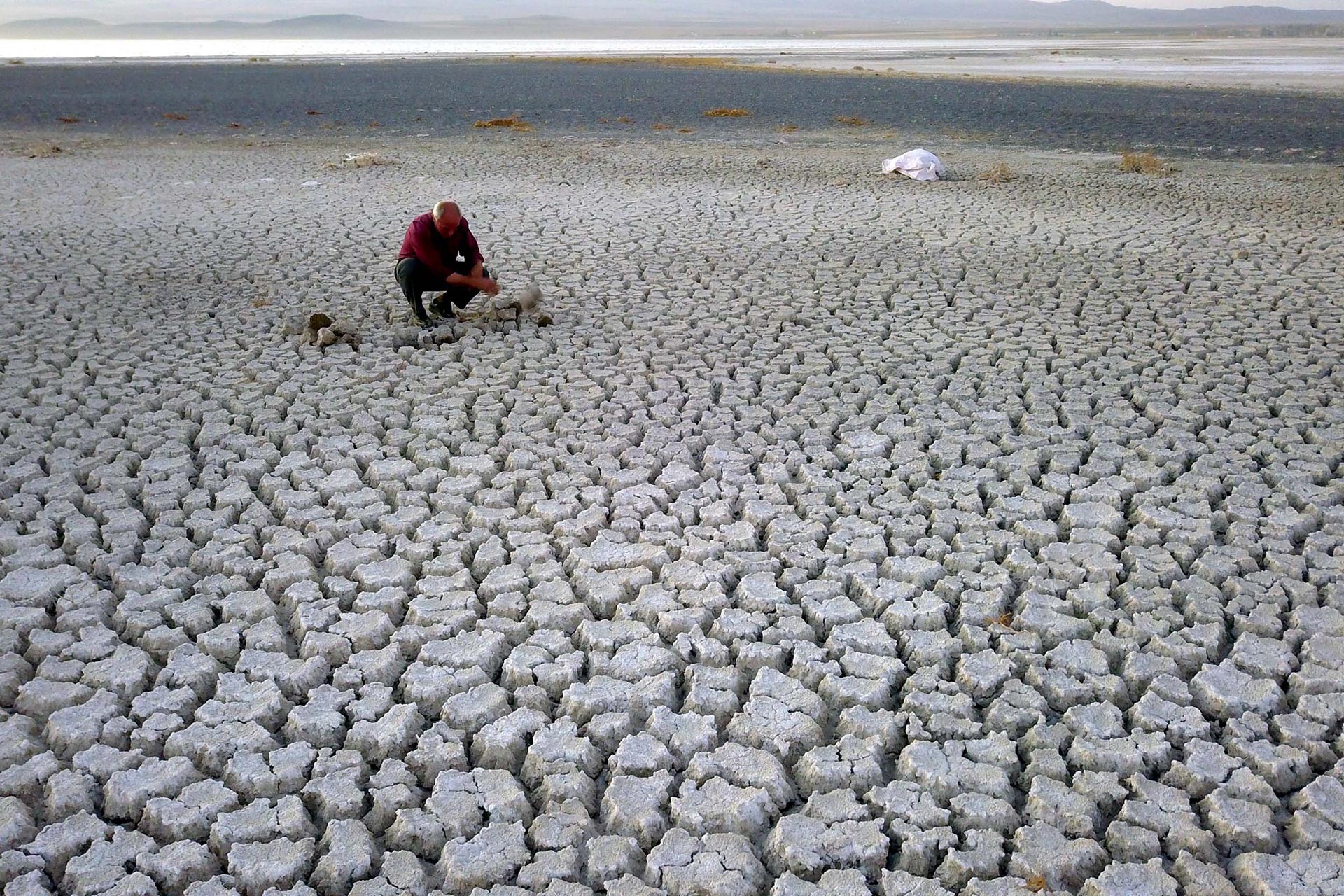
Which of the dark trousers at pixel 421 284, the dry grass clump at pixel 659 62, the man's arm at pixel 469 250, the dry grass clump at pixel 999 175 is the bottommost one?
the dark trousers at pixel 421 284

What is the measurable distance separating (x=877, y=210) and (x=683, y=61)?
122 feet

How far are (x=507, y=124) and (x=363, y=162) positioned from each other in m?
5.87

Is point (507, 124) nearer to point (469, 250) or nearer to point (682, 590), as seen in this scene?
point (469, 250)

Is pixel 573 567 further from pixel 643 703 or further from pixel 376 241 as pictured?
pixel 376 241

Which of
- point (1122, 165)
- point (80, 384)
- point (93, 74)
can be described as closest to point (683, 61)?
point (93, 74)

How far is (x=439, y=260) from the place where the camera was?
596cm

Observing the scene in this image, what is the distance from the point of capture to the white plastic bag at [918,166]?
1148cm

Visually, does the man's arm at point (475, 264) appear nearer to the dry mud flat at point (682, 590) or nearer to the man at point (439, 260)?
the man at point (439, 260)

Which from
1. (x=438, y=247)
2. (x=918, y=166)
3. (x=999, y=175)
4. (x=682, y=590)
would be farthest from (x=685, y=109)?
(x=682, y=590)

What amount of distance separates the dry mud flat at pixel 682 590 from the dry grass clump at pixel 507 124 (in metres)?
A: 11.4

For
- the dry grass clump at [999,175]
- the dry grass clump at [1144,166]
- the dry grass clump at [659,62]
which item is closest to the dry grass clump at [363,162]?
the dry grass clump at [999,175]

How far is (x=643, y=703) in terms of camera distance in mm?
2924

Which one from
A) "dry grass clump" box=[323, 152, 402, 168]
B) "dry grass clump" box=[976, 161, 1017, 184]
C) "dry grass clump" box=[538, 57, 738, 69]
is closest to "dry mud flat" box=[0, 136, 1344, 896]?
"dry grass clump" box=[976, 161, 1017, 184]

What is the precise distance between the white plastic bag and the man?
22.5ft
